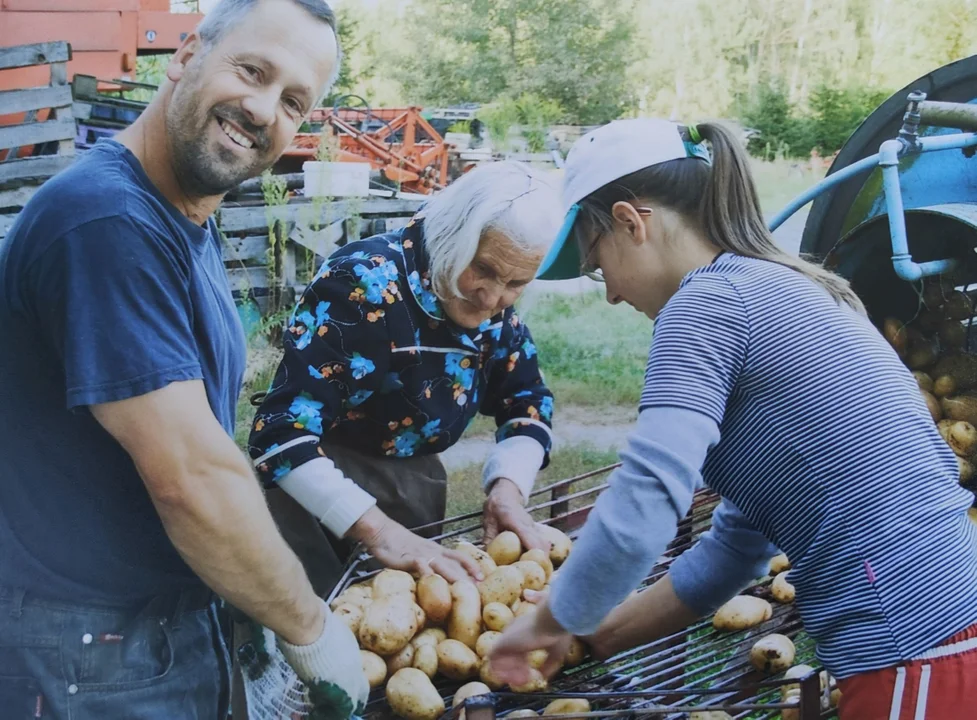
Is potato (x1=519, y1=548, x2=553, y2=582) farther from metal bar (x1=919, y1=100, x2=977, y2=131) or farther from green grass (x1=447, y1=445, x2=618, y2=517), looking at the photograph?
green grass (x1=447, y1=445, x2=618, y2=517)

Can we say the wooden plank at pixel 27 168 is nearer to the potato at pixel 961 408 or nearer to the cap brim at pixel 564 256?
the cap brim at pixel 564 256

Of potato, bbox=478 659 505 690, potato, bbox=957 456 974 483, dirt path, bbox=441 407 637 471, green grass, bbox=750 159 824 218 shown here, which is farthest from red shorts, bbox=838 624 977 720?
green grass, bbox=750 159 824 218

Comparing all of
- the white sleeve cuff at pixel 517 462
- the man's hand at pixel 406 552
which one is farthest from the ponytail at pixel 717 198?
the white sleeve cuff at pixel 517 462

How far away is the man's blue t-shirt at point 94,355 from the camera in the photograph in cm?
118

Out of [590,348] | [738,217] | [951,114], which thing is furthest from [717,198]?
[590,348]

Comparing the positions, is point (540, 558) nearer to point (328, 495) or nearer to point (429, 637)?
point (429, 637)

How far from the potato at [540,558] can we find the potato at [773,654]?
0.47m

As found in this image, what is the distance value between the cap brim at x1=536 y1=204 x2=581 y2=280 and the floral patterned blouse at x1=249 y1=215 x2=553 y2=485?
494 mm

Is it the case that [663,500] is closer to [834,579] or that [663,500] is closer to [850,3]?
[834,579]

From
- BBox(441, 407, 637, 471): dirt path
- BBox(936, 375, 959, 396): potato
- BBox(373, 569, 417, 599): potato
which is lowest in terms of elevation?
BBox(441, 407, 637, 471): dirt path

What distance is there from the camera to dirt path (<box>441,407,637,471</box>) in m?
5.41

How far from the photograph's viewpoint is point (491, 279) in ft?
7.16

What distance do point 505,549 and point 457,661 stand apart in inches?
14.8

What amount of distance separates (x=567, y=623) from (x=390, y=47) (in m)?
12.4
